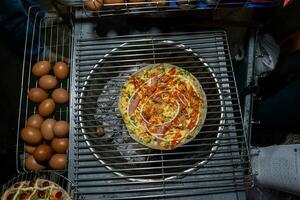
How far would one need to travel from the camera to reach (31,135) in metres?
1.48

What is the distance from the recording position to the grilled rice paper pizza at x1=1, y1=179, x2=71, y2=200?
47.7 inches

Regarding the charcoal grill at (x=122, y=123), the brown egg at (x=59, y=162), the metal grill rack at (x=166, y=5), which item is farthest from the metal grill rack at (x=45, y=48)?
the metal grill rack at (x=166, y=5)

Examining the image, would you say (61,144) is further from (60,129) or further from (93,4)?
(93,4)

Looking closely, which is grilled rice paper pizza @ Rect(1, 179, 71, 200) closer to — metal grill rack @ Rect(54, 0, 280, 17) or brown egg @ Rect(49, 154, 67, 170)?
brown egg @ Rect(49, 154, 67, 170)

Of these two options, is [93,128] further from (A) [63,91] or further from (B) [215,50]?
(B) [215,50]

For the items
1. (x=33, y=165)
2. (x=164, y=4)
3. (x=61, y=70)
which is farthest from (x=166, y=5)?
(x=33, y=165)

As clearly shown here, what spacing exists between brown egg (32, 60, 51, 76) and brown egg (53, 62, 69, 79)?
Result: 32 mm

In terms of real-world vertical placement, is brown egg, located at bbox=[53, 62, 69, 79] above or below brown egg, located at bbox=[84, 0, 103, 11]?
below

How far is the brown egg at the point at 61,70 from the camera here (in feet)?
5.04

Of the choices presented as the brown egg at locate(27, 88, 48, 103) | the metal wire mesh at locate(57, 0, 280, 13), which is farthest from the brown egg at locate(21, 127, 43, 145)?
the metal wire mesh at locate(57, 0, 280, 13)

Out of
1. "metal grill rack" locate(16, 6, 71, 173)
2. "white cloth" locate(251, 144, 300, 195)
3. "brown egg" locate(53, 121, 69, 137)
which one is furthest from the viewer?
"metal grill rack" locate(16, 6, 71, 173)

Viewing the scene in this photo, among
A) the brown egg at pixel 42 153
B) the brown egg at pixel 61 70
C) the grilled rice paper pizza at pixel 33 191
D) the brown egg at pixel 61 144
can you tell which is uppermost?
the brown egg at pixel 61 70

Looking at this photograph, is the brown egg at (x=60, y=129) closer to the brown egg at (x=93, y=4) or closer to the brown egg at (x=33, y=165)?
the brown egg at (x=33, y=165)

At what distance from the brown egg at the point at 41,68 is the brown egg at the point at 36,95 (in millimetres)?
77
